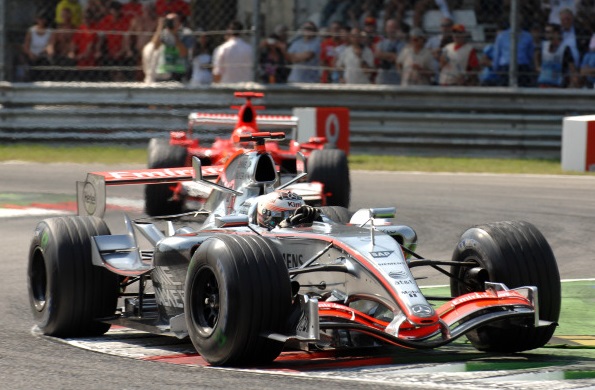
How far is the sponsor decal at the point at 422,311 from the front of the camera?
22.7 feet

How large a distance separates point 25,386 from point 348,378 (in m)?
1.62

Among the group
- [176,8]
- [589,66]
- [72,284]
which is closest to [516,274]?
[72,284]

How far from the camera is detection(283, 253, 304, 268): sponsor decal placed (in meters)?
7.77

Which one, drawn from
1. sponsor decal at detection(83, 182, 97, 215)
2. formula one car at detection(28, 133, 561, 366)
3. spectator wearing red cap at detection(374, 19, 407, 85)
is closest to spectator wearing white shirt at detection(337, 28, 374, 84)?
spectator wearing red cap at detection(374, 19, 407, 85)

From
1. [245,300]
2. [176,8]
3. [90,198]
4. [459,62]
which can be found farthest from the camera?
[176,8]

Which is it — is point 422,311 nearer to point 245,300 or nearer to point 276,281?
point 276,281

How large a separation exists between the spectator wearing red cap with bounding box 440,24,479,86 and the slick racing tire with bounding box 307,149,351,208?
16.3 ft

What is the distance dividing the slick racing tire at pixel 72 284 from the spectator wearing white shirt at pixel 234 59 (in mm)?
11423

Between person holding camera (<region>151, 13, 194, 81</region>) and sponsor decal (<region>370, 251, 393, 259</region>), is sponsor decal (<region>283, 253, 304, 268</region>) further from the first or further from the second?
person holding camera (<region>151, 13, 194, 81</region>)

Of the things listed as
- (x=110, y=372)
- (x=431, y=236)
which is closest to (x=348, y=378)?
(x=110, y=372)

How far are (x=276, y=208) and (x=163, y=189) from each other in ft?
21.6

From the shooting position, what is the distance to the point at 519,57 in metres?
18.9

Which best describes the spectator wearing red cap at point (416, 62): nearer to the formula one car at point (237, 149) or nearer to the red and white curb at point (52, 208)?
the formula one car at point (237, 149)

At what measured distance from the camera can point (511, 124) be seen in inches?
764
